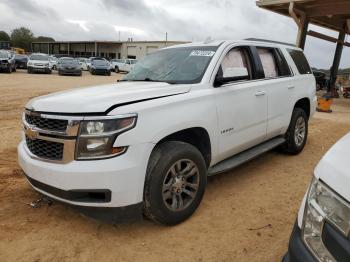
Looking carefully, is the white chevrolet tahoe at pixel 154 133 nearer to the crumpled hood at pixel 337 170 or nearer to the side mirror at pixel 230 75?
the side mirror at pixel 230 75

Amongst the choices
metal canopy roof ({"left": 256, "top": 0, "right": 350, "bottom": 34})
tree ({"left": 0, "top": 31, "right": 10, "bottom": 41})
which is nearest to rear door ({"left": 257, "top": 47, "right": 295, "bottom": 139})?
metal canopy roof ({"left": 256, "top": 0, "right": 350, "bottom": 34})

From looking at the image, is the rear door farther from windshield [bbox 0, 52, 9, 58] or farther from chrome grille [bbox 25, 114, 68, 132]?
windshield [bbox 0, 52, 9, 58]

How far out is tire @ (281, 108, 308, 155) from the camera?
5.42m

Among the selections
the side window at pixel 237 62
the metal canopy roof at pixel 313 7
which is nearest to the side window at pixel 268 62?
the side window at pixel 237 62

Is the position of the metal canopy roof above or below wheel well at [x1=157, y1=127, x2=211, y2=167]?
above

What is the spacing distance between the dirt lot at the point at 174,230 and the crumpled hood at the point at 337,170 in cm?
150

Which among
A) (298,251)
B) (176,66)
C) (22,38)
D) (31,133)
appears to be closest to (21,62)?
(176,66)

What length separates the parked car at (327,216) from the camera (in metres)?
1.41

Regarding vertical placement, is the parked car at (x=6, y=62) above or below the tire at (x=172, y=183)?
above

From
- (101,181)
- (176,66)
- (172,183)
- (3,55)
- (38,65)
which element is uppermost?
(3,55)

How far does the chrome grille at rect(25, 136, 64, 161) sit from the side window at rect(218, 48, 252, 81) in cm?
200

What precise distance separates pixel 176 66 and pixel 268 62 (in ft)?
5.32

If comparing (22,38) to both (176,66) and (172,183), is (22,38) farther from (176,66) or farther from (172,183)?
(172,183)

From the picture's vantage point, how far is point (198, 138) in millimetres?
3613
